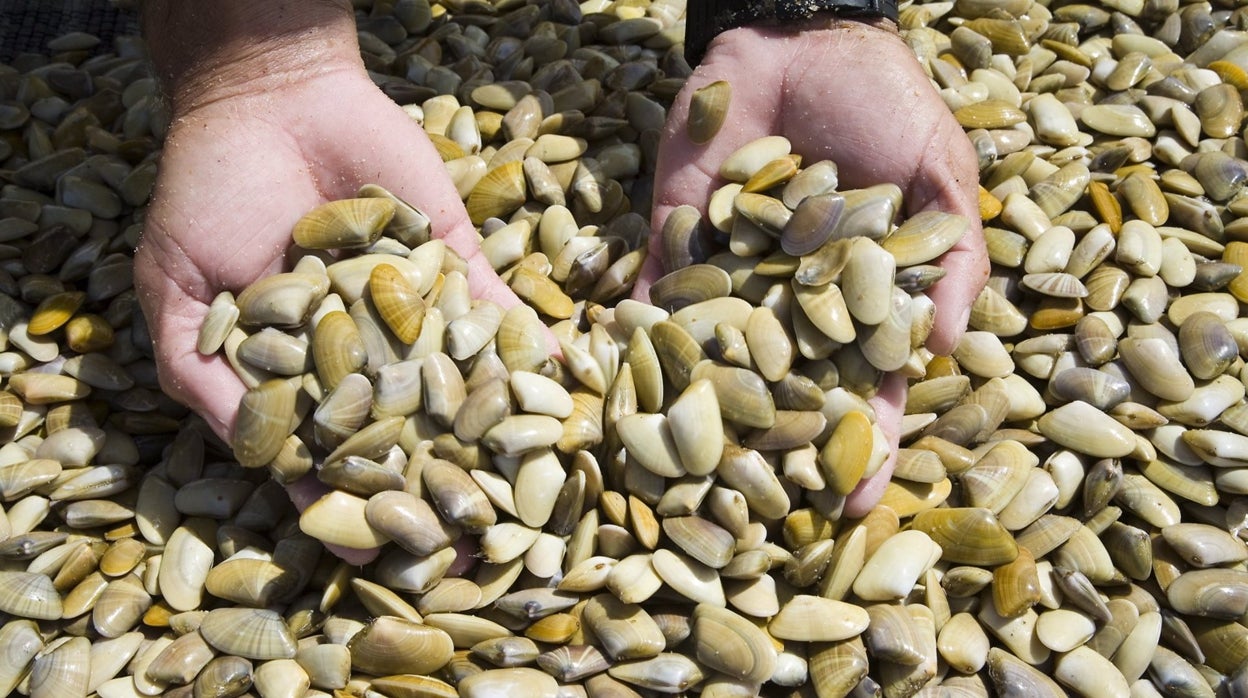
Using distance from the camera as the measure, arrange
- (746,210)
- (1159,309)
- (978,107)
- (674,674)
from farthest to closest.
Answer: (978,107) → (1159,309) → (746,210) → (674,674)

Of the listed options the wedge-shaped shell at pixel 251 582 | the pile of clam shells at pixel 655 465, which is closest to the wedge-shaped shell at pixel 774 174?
the pile of clam shells at pixel 655 465

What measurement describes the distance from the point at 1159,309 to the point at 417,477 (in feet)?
5.02

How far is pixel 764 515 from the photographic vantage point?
1685mm

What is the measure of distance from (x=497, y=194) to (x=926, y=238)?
94cm

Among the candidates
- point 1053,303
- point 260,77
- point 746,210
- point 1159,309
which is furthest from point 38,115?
point 1159,309

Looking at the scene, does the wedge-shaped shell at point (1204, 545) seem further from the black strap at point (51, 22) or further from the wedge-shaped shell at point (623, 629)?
the black strap at point (51, 22)

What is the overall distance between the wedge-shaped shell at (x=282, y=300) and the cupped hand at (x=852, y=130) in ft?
2.10

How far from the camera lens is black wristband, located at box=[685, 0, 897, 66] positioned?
2064mm

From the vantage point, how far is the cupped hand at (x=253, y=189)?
1738mm

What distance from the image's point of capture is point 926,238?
178 cm

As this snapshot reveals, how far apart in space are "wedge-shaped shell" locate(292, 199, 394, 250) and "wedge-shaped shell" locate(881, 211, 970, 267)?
900mm

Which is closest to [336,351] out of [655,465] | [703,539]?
[655,465]

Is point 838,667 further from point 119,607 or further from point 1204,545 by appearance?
point 119,607

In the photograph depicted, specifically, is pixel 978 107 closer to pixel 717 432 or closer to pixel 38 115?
pixel 717 432
